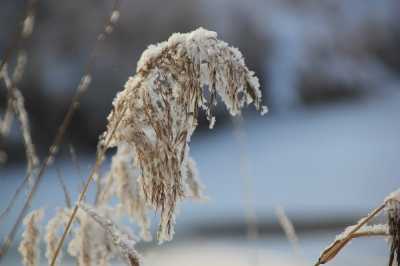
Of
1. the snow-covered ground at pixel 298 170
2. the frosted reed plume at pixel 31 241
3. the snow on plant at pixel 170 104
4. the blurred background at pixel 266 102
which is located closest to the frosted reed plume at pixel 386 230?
the snow on plant at pixel 170 104

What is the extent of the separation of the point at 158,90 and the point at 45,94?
5.34 metres

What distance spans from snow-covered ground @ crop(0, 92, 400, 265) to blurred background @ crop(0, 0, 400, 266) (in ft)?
0.05

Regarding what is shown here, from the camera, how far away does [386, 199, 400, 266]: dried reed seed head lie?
2.41ft

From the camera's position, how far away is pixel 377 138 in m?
6.35

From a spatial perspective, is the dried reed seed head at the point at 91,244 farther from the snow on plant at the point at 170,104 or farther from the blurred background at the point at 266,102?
the blurred background at the point at 266,102

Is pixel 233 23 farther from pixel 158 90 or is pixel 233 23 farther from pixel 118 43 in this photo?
pixel 158 90

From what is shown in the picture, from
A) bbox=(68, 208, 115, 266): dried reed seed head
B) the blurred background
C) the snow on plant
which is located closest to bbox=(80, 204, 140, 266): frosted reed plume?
the snow on plant

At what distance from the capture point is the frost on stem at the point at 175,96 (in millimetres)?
825

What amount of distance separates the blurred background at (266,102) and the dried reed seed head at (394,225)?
3.07 metres

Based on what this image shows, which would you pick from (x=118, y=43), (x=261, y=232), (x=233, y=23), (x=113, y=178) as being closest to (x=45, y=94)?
(x=118, y=43)

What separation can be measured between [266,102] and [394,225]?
20.1 ft

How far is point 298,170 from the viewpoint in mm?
5781

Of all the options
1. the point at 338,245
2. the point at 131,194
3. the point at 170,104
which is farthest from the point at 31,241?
the point at 338,245

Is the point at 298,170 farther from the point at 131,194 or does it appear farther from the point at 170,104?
the point at 170,104
